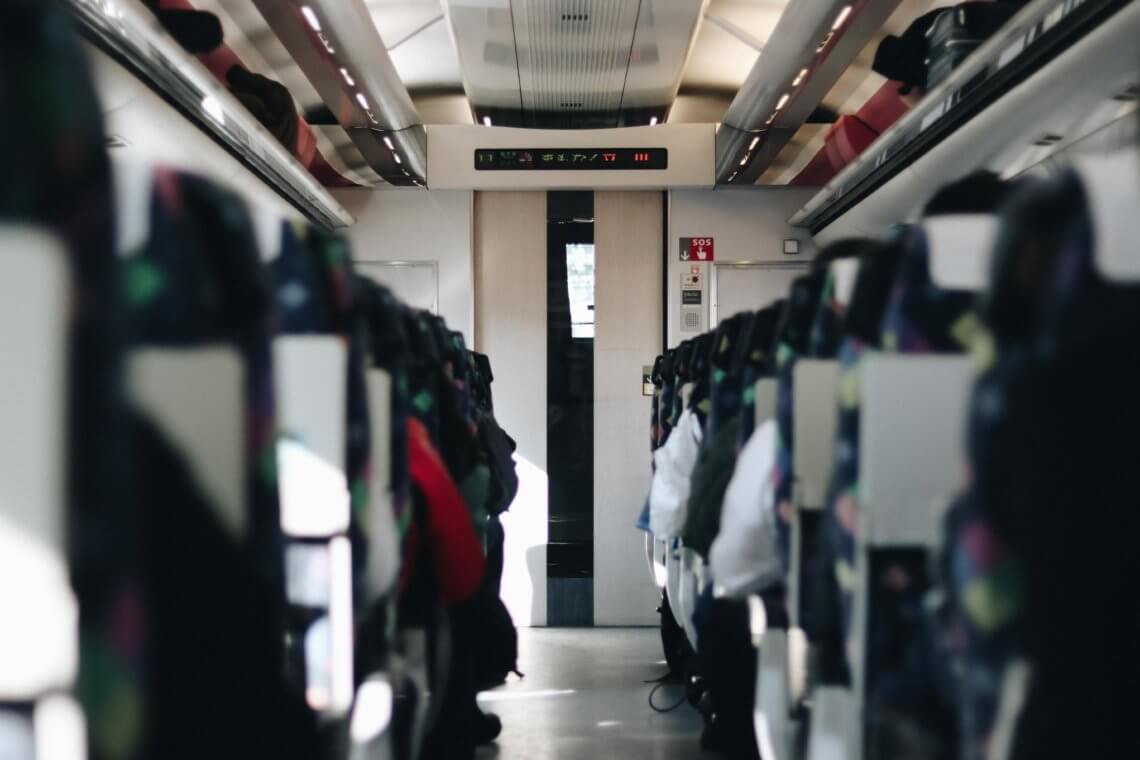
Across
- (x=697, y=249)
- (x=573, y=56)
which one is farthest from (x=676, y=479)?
(x=697, y=249)

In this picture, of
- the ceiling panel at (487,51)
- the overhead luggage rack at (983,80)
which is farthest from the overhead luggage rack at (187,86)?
the overhead luggage rack at (983,80)

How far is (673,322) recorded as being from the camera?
604 cm

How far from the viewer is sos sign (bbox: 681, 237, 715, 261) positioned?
6.07 meters

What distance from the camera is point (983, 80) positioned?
317cm

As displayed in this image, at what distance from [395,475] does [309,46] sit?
302 centimetres

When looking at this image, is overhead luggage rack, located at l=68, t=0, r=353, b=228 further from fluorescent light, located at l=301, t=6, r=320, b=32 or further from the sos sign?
the sos sign

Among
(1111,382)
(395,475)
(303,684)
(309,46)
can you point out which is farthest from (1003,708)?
(309,46)

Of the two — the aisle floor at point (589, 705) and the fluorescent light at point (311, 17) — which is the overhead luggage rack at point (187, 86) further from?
the aisle floor at point (589, 705)

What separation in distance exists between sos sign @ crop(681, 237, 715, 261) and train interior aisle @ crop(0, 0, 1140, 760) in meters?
1.66

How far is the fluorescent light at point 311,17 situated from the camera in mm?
3537

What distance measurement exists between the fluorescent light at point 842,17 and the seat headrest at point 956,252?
8.75 ft

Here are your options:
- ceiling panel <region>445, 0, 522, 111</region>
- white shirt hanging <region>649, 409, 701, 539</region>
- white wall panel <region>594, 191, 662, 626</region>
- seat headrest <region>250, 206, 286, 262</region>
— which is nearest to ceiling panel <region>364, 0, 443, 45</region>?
ceiling panel <region>445, 0, 522, 111</region>

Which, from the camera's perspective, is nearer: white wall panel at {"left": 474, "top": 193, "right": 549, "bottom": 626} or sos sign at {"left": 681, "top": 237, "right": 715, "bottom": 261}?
white wall panel at {"left": 474, "top": 193, "right": 549, "bottom": 626}

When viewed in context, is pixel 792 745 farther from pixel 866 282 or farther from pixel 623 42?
pixel 623 42
